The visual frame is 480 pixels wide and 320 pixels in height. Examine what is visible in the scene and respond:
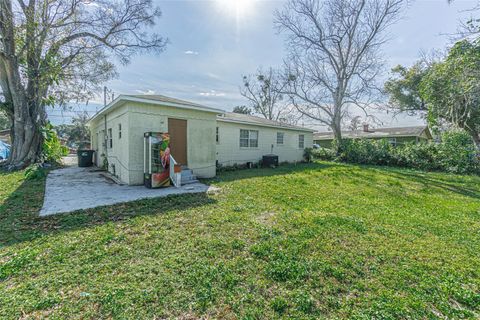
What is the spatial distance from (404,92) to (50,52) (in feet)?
86.3

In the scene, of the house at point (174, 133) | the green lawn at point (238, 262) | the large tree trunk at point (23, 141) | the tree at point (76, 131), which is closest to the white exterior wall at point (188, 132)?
the house at point (174, 133)

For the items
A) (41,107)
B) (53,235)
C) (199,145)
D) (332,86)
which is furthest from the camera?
(332,86)

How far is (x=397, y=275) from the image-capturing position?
2607mm

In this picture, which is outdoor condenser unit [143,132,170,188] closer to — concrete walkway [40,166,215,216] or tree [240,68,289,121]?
concrete walkway [40,166,215,216]

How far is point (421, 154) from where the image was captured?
1398 centimetres

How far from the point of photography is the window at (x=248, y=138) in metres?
12.6

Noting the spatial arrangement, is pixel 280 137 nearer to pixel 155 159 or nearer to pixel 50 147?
pixel 155 159

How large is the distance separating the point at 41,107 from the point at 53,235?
13.2 meters

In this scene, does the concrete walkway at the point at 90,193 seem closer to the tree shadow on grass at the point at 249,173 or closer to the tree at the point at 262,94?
the tree shadow on grass at the point at 249,173

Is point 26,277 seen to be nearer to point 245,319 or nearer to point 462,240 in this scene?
point 245,319

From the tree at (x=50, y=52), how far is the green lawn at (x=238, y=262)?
26.4 ft

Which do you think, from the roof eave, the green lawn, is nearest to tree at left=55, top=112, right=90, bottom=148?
the roof eave

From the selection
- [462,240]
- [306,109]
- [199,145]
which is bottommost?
[462,240]

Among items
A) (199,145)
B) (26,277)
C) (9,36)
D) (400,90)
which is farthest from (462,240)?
(400,90)
